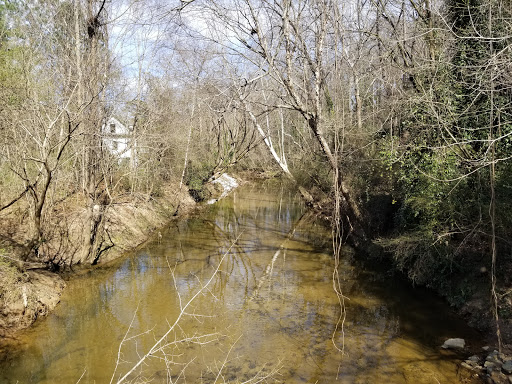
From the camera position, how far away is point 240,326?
7.40 m

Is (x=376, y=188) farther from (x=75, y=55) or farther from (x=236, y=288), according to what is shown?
(x=75, y=55)

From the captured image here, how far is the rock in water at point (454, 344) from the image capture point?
656 cm

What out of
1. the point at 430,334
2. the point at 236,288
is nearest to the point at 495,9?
the point at 430,334

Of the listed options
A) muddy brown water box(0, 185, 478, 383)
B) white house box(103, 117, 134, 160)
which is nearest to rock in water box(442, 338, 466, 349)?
muddy brown water box(0, 185, 478, 383)

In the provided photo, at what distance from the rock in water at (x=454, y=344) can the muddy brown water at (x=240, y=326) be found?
0.17 meters

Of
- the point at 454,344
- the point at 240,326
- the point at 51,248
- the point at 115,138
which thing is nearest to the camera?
the point at 454,344

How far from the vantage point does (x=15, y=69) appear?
36.7ft

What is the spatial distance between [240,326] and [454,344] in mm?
3612

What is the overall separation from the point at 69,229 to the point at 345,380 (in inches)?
310

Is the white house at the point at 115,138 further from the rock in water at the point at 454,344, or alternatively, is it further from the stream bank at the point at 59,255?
the rock in water at the point at 454,344

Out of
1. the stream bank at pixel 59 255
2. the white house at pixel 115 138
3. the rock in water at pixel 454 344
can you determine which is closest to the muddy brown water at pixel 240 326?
the rock in water at pixel 454 344

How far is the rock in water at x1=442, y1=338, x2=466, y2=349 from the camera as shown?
6.56 meters

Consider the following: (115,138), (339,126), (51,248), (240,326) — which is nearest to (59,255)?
(51,248)

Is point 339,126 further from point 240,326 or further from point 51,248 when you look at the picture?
point 51,248
